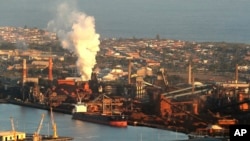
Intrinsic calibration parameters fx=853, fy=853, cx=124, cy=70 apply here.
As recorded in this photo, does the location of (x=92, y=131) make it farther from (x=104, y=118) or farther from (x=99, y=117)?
(x=99, y=117)

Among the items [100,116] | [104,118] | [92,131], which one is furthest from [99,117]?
[92,131]

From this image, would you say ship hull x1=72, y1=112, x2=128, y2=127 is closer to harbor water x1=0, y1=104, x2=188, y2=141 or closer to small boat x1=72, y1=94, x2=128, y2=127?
small boat x1=72, y1=94, x2=128, y2=127

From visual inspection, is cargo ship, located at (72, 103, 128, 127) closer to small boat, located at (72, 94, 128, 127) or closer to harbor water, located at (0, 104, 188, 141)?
small boat, located at (72, 94, 128, 127)

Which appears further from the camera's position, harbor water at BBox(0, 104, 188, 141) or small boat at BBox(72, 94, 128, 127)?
small boat at BBox(72, 94, 128, 127)

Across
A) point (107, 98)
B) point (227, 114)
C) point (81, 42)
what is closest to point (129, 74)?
point (81, 42)

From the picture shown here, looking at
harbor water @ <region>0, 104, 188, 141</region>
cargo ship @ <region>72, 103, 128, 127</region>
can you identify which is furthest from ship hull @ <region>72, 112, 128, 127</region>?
harbor water @ <region>0, 104, 188, 141</region>

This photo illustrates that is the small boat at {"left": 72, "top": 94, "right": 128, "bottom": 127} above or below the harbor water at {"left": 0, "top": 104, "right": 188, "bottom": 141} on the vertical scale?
above

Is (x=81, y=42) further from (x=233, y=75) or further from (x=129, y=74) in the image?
(x=233, y=75)
